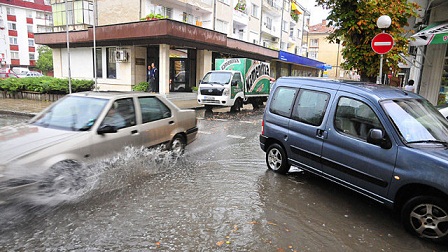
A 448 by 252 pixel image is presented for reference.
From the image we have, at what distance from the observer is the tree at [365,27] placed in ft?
26.2

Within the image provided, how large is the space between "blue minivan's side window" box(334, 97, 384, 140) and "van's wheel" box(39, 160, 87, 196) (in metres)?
3.89

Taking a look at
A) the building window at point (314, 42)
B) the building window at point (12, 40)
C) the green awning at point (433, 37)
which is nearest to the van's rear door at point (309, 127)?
the green awning at point (433, 37)

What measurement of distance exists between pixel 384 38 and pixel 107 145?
654cm

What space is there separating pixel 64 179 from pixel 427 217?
4.69 m

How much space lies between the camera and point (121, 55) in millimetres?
20594

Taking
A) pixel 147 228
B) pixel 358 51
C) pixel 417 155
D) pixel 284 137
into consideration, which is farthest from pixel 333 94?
pixel 358 51

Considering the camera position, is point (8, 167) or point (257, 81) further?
point (257, 81)

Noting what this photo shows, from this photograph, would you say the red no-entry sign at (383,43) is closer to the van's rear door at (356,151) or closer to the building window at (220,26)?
the van's rear door at (356,151)

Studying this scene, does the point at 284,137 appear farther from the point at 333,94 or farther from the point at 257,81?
→ the point at 257,81

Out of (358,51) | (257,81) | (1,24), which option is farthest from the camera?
(1,24)

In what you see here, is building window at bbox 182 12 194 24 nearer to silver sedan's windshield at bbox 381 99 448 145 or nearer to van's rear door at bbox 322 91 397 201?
van's rear door at bbox 322 91 397 201

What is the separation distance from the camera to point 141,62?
21797mm

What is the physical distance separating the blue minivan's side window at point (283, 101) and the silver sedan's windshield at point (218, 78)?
8883 mm

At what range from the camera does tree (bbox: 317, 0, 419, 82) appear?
26.2 feet
